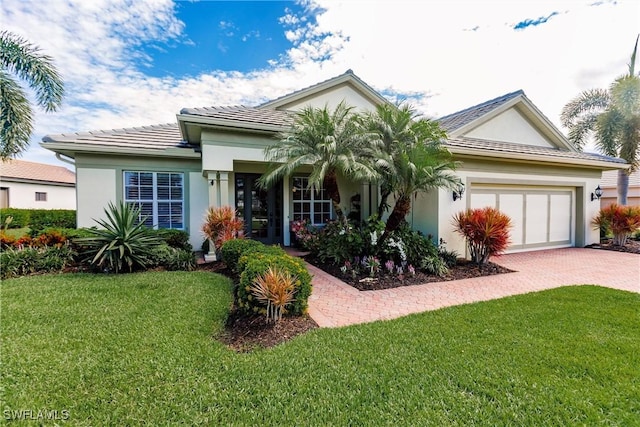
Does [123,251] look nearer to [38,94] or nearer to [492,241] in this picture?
[38,94]

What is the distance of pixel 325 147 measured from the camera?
7.56 m

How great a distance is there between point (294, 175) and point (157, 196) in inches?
208

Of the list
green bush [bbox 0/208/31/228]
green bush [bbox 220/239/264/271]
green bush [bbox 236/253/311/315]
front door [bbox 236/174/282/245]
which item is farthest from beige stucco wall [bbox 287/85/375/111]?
green bush [bbox 0/208/31/228]

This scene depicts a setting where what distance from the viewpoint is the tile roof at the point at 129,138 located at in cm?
930

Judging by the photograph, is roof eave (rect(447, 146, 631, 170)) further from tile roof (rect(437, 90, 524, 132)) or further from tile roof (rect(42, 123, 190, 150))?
tile roof (rect(42, 123, 190, 150))

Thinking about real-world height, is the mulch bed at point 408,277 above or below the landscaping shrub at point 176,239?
below

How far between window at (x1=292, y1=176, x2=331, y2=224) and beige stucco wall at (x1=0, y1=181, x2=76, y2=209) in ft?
85.1

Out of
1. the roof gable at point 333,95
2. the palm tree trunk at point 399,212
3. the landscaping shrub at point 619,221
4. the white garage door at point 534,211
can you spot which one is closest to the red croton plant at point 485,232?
the white garage door at point 534,211

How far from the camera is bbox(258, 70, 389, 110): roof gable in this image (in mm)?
13016

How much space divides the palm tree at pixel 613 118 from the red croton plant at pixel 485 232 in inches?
588

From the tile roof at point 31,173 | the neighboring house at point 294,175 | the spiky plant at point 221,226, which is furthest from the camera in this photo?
the tile roof at point 31,173

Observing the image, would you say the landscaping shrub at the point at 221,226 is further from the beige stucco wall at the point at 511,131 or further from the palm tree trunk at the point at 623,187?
the palm tree trunk at the point at 623,187

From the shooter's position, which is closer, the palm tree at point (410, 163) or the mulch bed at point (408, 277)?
the mulch bed at point (408, 277)

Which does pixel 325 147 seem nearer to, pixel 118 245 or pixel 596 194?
pixel 118 245
